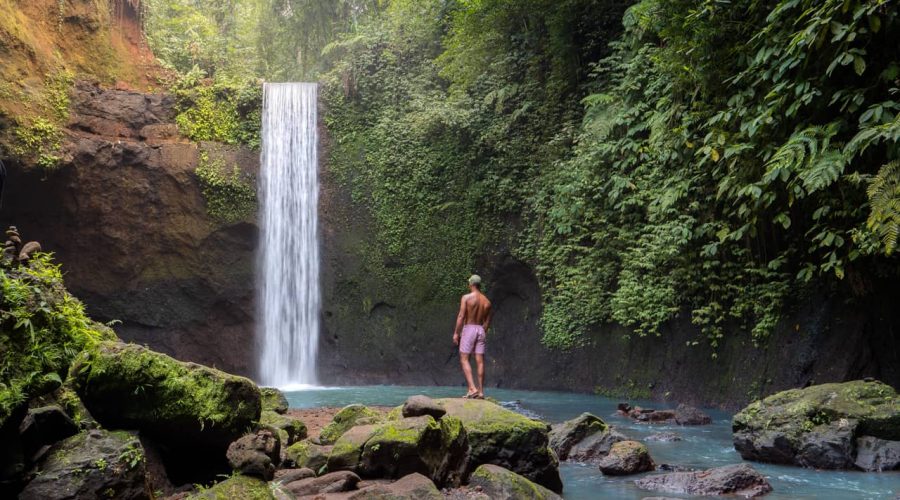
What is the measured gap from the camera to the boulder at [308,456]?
608 centimetres

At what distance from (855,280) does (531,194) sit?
7.82 metres

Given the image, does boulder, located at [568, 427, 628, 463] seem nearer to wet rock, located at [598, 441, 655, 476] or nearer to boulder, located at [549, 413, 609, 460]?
boulder, located at [549, 413, 609, 460]

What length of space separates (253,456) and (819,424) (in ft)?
17.9

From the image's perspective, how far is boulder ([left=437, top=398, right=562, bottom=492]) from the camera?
6308mm

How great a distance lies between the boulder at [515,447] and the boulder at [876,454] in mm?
2931

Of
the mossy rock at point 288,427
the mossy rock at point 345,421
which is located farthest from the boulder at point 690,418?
the mossy rock at point 288,427

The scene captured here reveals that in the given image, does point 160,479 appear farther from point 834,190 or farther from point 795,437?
point 834,190

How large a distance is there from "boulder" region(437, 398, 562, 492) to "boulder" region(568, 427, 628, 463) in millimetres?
1252

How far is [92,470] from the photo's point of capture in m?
4.52

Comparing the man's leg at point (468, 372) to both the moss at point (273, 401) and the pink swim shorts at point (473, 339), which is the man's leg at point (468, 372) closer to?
the pink swim shorts at point (473, 339)

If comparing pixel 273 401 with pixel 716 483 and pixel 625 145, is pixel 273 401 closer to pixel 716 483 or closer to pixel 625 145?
pixel 716 483

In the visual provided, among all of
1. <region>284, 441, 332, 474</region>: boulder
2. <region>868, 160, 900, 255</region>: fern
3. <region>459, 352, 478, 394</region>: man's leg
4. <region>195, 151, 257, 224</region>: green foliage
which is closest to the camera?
<region>284, 441, 332, 474</region>: boulder

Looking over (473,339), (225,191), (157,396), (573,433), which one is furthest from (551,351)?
(157,396)

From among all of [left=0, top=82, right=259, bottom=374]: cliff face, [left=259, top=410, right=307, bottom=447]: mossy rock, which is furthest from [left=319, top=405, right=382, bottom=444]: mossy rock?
[left=0, top=82, right=259, bottom=374]: cliff face
